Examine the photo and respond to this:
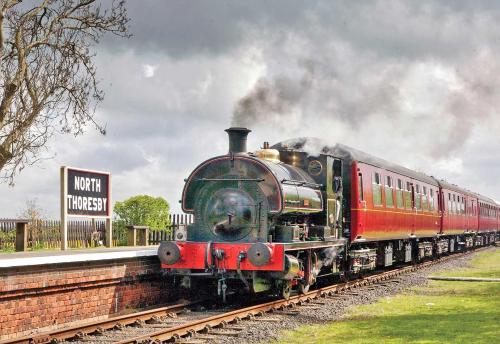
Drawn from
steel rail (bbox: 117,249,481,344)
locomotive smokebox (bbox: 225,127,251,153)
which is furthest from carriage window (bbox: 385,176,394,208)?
locomotive smokebox (bbox: 225,127,251,153)

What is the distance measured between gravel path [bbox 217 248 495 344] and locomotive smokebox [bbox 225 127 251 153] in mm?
3210

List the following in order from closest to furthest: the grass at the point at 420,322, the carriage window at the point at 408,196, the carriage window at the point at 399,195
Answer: the grass at the point at 420,322, the carriage window at the point at 399,195, the carriage window at the point at 408,196

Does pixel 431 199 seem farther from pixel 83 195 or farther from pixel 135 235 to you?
pixel 83 195

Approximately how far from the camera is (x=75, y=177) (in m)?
16.9

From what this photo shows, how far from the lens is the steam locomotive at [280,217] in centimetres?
1216

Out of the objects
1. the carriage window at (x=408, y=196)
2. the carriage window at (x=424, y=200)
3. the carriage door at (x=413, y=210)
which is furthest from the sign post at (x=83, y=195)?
the carriage window at (x=424, y=200)

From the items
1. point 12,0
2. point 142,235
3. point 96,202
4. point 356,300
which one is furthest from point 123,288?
point 142,235

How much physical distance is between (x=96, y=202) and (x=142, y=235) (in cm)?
416

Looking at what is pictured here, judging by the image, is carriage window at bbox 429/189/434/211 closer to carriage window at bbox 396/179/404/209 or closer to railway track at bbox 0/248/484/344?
carriage window at bbox 396/179/404/209

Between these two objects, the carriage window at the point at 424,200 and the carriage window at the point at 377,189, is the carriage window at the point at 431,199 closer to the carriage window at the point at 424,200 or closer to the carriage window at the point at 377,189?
the carriage window at the point at 424,200

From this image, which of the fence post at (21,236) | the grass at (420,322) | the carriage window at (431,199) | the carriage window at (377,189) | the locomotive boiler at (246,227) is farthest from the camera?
the carriage window at (431,199)

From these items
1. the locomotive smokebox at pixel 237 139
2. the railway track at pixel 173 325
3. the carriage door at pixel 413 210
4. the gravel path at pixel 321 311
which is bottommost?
the gravel path at pixel 321 311

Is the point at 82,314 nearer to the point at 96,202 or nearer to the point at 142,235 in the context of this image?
the point at 96,202

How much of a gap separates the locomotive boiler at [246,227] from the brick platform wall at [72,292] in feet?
2.62
